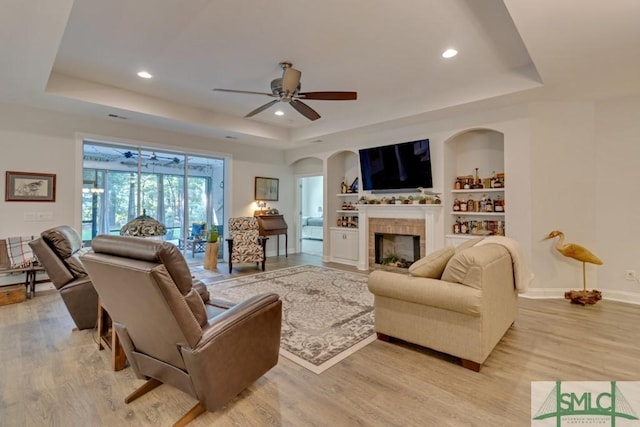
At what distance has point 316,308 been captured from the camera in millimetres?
3656

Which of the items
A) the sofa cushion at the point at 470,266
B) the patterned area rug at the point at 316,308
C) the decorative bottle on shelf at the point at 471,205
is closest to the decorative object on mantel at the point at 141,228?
the patterned area rug at the point at 316,308

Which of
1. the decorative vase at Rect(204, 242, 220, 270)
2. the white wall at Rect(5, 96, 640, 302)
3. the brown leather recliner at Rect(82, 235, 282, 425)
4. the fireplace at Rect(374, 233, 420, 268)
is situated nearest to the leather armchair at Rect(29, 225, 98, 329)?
the brown leather recliner at Rect(82, 235, 282, 425)

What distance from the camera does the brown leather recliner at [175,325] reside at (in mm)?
1523

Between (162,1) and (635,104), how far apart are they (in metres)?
5.47

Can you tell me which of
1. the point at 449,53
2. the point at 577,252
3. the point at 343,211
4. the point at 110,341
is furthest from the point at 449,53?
the point at 110,341

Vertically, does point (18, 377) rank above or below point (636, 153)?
below

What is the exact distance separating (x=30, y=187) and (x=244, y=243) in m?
3.23

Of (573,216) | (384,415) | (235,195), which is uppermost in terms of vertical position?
(235,195)

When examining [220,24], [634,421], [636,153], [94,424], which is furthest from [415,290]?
[636,153]

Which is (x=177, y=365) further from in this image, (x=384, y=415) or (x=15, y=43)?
(x=15, y=43)

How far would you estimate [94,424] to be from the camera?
1.75 metres

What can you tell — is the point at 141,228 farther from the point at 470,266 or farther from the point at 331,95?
the point at 470,266

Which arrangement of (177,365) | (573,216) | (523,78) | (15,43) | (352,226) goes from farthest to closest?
1. (352,226)
2. (573,216)
3. (523,78)
4. (15,43)
5. (177,365)

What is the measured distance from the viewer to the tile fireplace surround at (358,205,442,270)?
5.20 meters
